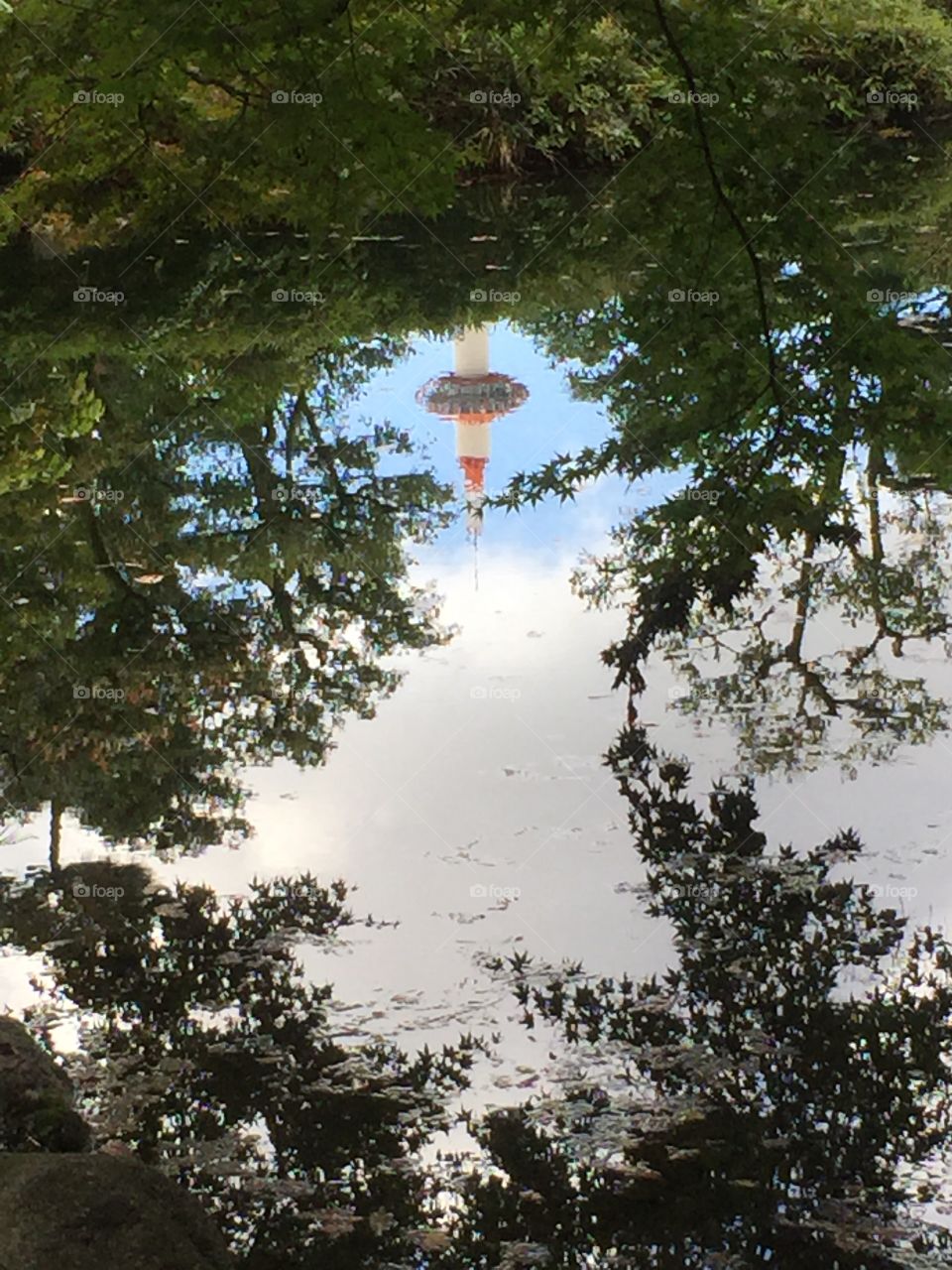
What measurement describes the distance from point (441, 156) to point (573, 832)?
4861 millimetres

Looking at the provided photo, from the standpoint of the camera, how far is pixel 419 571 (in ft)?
28.9

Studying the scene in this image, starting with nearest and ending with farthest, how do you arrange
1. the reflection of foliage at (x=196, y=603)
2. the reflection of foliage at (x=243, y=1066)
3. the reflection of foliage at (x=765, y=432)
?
the reflection of foliage at (x=243, y=1066), the reflection of foliage at (x=196, y=603), the reflection of foliage at (x=765, y=432)

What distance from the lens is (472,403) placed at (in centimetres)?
1123

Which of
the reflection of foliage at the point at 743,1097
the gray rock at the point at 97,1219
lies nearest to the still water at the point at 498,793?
the reflection of foliage at the point at 743,1097

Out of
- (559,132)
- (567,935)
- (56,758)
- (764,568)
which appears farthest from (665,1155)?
(559,132)

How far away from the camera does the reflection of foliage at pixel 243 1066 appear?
3.78 m

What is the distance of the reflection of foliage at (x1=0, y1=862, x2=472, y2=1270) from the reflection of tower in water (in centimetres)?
474

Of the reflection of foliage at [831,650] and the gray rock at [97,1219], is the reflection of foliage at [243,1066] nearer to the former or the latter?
the gray rock at [97,1219]

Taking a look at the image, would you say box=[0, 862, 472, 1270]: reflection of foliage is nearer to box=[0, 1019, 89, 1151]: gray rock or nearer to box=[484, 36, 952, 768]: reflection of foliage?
box=[0, 1019, 89, 1151]: gray rock

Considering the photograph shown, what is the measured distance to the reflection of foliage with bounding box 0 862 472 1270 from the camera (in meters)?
3.78

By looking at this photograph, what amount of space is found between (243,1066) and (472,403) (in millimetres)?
7417

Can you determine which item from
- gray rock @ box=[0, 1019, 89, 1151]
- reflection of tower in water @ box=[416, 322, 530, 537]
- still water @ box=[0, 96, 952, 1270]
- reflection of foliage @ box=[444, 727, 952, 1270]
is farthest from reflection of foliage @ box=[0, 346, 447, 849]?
reflection of foliage @ box=[444, 727, 952, 1270]

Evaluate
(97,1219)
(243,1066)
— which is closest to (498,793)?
(243,1066)

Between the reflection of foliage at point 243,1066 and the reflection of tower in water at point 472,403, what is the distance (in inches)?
186
